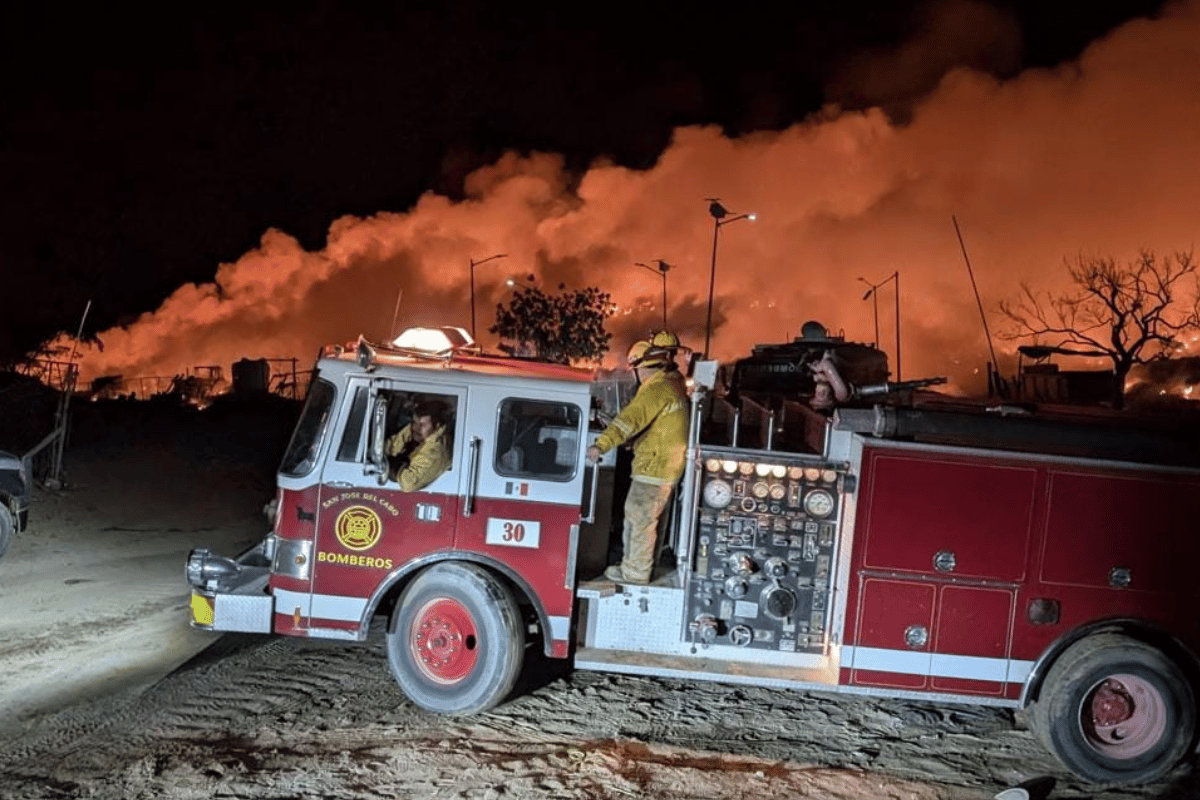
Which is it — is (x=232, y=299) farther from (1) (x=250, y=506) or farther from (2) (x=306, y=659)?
(2) (x=306, y=659)

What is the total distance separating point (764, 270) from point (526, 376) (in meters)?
44.2

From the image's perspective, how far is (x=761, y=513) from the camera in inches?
253

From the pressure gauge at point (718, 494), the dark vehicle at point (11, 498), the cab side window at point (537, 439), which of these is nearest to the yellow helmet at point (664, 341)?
the cab side window at point (537, 439)

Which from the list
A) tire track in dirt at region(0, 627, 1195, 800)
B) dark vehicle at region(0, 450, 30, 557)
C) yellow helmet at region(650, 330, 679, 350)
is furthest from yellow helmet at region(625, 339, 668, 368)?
dark vehicle at region(0, 450, 30, 557)

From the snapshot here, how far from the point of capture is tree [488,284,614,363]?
4712 cm

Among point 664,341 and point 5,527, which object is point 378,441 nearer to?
point 664,341

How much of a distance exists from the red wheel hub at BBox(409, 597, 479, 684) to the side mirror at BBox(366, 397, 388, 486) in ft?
3.07

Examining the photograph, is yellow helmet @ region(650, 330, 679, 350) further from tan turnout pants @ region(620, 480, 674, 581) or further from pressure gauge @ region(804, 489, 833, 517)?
pressure gauge @ region(804, 489, 833, 517)

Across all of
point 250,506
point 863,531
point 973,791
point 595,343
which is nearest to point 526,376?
point 863,531

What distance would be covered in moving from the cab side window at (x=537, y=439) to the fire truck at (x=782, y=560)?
0.01 m

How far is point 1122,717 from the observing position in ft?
20.4

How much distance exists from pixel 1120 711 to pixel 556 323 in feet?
138

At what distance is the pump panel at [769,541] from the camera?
6.41 metres

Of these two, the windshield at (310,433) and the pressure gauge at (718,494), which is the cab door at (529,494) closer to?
the pressure gauge at (718,494)
